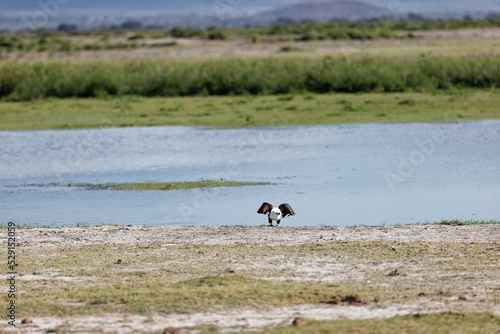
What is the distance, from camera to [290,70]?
3541 centimetres

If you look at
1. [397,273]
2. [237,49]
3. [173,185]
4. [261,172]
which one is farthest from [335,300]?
[237,49]

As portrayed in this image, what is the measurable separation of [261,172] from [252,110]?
1077 cm

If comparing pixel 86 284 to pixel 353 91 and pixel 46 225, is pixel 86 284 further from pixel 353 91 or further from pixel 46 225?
pixel 353 91

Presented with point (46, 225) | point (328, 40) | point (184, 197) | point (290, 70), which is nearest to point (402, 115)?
point (290, 70)

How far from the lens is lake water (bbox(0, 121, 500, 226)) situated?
14.9m

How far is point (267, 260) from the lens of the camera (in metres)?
11.0

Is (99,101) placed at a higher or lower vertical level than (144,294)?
higher

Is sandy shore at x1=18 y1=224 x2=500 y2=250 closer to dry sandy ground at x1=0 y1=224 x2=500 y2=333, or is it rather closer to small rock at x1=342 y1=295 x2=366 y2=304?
dry sandy ground at x1=0 y1=224 x2=500 y2=333

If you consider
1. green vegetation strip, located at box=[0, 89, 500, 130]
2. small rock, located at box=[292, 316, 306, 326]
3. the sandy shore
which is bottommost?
small rock, located at box=[292, 316, 306, 326]

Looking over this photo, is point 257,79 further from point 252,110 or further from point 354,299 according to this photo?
point 354,299

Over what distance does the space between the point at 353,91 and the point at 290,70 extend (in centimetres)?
244

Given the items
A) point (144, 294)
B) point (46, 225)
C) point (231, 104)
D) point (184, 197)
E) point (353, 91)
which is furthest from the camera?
point (353, 91)

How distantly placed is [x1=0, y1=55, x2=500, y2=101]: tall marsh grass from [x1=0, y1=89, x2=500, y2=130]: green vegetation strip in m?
1.00

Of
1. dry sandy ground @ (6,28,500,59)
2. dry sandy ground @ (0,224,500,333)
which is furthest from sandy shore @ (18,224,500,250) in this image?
dry sandy ground @ (6,28,500,59)
